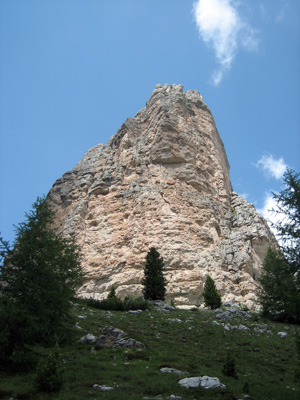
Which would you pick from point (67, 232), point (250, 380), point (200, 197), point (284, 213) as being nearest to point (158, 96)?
point (200, 197)

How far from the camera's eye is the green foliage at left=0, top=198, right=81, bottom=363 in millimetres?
12703

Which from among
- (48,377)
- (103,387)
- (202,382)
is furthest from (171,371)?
(48,377)

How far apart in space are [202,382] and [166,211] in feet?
130

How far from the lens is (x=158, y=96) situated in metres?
69.0

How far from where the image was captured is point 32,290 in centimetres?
1448

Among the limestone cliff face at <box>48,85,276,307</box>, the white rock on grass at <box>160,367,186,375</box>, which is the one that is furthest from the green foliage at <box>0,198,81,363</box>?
the limestone cliff face at <box>48,85,276,307</box>

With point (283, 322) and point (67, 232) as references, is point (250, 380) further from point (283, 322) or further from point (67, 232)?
point (67, 232)

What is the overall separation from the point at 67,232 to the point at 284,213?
44.4 m

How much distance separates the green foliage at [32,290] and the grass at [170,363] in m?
1.16

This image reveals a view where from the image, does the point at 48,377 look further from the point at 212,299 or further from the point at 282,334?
the point at 212,299

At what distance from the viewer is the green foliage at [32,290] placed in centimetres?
1270

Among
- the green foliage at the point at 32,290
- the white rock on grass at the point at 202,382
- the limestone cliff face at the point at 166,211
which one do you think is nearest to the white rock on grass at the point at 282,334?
the white rock on grass at the point at 202,382

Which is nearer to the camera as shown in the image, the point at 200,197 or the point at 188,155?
the point at 200,197

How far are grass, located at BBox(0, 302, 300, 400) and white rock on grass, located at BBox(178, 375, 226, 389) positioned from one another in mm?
246
